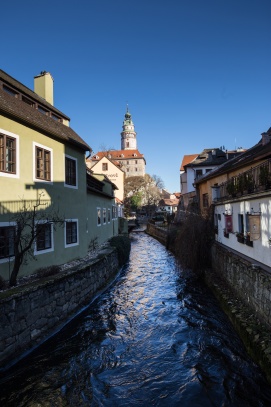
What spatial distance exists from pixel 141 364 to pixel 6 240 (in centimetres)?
606

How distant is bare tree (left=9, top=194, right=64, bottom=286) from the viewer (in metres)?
9.55

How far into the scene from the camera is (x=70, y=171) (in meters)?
15.2

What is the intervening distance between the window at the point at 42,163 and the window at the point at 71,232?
9.03ft

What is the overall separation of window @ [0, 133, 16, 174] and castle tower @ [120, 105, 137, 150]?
384 feet

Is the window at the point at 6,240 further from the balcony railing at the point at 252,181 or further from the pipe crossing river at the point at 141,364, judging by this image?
the balcony railing at the point at 252,181

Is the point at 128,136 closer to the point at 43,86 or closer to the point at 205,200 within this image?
the point at 205,200

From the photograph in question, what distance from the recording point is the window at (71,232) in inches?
574

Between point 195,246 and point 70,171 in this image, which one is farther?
point 195,246

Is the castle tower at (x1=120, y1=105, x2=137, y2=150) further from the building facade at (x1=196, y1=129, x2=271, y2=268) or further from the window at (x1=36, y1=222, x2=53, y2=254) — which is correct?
the window at (x1=36, y1=222, x2=53, y2=254)

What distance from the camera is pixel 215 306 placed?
12523 mm

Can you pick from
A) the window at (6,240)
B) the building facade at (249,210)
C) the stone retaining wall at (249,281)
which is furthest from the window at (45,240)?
the building facade at (249,210)

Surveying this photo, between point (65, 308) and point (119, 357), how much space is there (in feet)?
10.7

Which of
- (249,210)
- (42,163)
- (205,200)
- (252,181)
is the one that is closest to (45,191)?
(42,163)

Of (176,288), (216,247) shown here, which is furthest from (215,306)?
(216,247)
